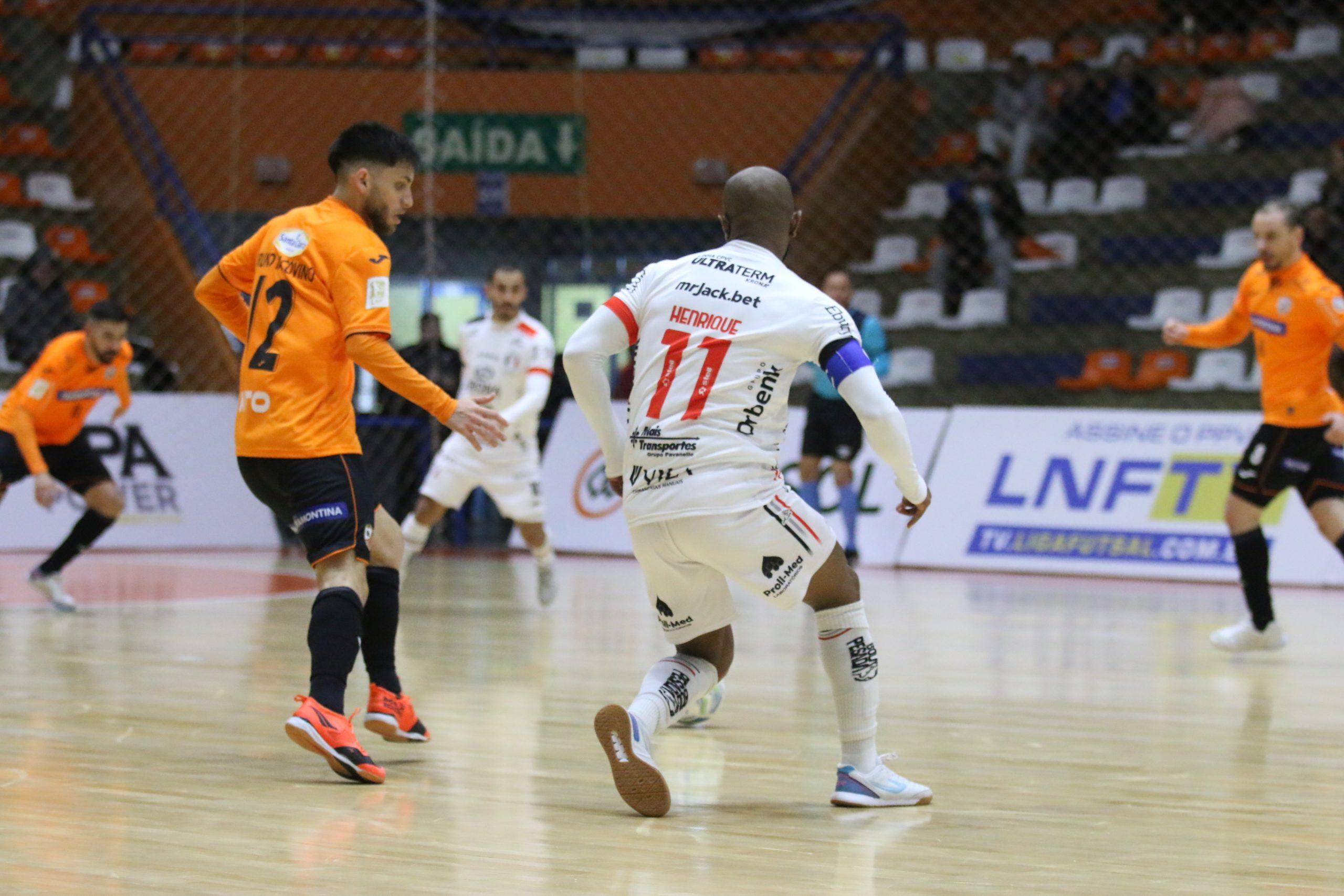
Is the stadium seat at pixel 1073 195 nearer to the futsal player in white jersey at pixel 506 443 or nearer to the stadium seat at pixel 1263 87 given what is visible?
the stadium seat at pixel 1263 87

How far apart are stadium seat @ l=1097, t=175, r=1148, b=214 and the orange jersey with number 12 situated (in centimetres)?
1195

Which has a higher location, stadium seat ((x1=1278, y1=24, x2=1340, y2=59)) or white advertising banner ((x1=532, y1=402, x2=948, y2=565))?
stadium seat ((x1=1278, y1=24, x2=1340, y2=59))

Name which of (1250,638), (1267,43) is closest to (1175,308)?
(1267,43)

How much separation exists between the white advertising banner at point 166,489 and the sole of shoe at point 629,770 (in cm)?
921

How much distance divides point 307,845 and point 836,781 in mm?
1394

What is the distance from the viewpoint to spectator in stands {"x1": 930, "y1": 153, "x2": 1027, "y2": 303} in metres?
14.9

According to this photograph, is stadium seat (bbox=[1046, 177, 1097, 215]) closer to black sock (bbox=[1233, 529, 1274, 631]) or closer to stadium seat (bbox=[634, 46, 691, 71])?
stadium seat (bbox=[634, 46, 691, 71])

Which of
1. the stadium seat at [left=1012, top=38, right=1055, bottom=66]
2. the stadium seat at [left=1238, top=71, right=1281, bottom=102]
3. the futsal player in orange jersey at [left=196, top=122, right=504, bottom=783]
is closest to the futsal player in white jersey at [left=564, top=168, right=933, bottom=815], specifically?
the futsal player in orange jersey at [left=196, top=122, right=504, bottom=783]

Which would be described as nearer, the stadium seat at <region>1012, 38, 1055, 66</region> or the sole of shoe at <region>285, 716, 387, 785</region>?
the sole of shoe at <region>285, 716, 387, 785</region>

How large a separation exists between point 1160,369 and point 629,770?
35.5 ft

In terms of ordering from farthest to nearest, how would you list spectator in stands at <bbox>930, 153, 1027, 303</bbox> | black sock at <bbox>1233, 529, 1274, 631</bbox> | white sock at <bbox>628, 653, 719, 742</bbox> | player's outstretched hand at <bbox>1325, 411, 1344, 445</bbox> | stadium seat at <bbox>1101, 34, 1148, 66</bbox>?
1. stadium seat at <bbox>1101, 34, 1148, 66</bbox>
2. spectator in stands at <bbox>930, 153, 1027, 303</bbox>
3. black sock at <bbox>1233, 529, 1274, 631</bbox>
4. player's outstretched hand at <bbox>1325, 411, 1344, 445</bbox>
5. white sock at <bbox>628, 653, 719, 742</bbox>

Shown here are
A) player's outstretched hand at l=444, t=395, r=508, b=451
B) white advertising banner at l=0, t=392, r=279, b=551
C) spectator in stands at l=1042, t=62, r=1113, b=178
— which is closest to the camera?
player's outstretched hand at l=444, t=395, r=508, b=451

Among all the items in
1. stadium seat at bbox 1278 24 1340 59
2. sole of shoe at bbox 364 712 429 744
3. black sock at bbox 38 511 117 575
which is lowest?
black sock at bbox 38 511 117 575

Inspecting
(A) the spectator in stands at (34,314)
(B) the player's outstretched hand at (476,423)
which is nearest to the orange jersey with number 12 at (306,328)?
(B) the player's outstretched hand at (476,423)
